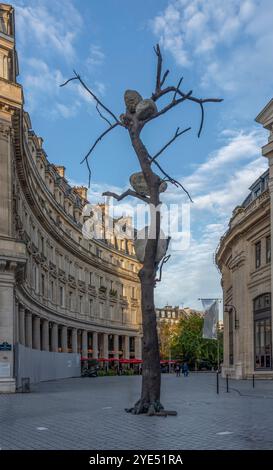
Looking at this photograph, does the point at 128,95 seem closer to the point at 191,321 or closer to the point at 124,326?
the point at 124,326

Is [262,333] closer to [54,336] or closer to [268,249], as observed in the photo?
[268,249]

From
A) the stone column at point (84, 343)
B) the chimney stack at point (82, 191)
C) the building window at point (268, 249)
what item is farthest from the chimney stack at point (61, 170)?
the building window at point (268, 249)

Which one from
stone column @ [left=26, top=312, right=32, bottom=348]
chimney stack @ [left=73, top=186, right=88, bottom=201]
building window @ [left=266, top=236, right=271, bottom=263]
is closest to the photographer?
building window @ [left=266, top=236, right=271, bottom=263]

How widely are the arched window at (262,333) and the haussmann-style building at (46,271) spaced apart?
1556cm

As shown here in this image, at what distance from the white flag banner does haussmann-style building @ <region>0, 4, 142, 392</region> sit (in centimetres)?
926

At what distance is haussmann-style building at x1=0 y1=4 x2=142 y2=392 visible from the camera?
105 ft

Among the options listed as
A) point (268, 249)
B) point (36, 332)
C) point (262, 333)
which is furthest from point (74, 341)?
point (268, 249)

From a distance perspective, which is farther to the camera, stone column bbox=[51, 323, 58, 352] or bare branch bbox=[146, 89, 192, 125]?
stone column bbox=[51, 323, 58, 352]

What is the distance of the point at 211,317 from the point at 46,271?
102ft

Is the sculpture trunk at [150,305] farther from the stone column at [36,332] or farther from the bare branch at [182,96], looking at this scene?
the stone column at [36,332]

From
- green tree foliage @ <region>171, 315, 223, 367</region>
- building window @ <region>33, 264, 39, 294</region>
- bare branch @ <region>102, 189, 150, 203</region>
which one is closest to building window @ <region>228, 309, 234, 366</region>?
building window @ <region>33, 264, 39, 294</region>

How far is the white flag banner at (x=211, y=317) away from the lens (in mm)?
28203

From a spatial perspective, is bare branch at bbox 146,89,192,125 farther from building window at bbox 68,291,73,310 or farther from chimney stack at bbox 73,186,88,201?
chimney stack at bbox 73,186,88,201
